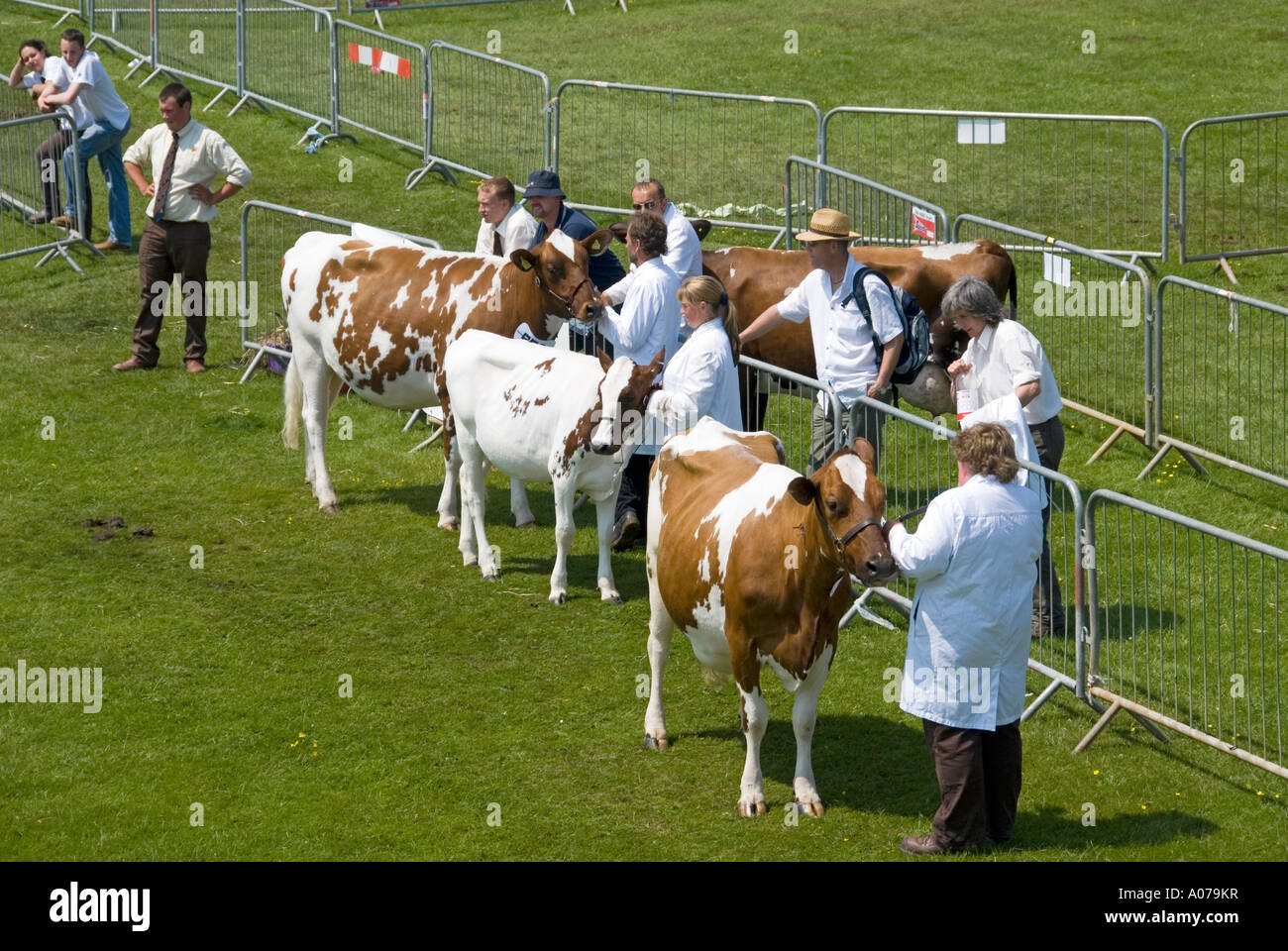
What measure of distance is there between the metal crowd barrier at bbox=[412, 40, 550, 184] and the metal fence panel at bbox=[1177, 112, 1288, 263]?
698cm

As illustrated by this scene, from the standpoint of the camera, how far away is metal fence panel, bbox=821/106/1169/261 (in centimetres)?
1839

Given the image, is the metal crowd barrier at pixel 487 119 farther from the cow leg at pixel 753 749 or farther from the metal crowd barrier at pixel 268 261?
the cow leg at pixel 753 749

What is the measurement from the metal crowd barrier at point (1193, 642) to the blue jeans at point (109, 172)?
11.2m

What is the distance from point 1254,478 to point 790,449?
3525 millimetres

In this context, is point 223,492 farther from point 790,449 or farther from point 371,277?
point 790,449

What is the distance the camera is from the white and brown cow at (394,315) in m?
12.5

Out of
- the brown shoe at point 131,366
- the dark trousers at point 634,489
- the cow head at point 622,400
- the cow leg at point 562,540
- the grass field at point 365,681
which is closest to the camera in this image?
the grass field at point 365,681

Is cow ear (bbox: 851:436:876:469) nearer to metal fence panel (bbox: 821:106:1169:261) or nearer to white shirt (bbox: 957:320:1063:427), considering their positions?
white shirt (bbox: 957:320:1063:427)

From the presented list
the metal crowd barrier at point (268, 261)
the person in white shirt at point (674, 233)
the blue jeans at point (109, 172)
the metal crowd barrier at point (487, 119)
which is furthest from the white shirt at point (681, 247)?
the blue jeans at point (109, 172)

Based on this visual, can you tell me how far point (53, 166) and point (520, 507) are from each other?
8.49 m

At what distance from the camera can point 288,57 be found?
75.0 feet

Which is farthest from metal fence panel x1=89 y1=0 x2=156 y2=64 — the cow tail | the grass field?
the cow tail

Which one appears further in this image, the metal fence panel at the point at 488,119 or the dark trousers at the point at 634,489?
the metal fence panel at the point at 488,119

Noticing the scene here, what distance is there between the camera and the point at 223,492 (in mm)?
13500
